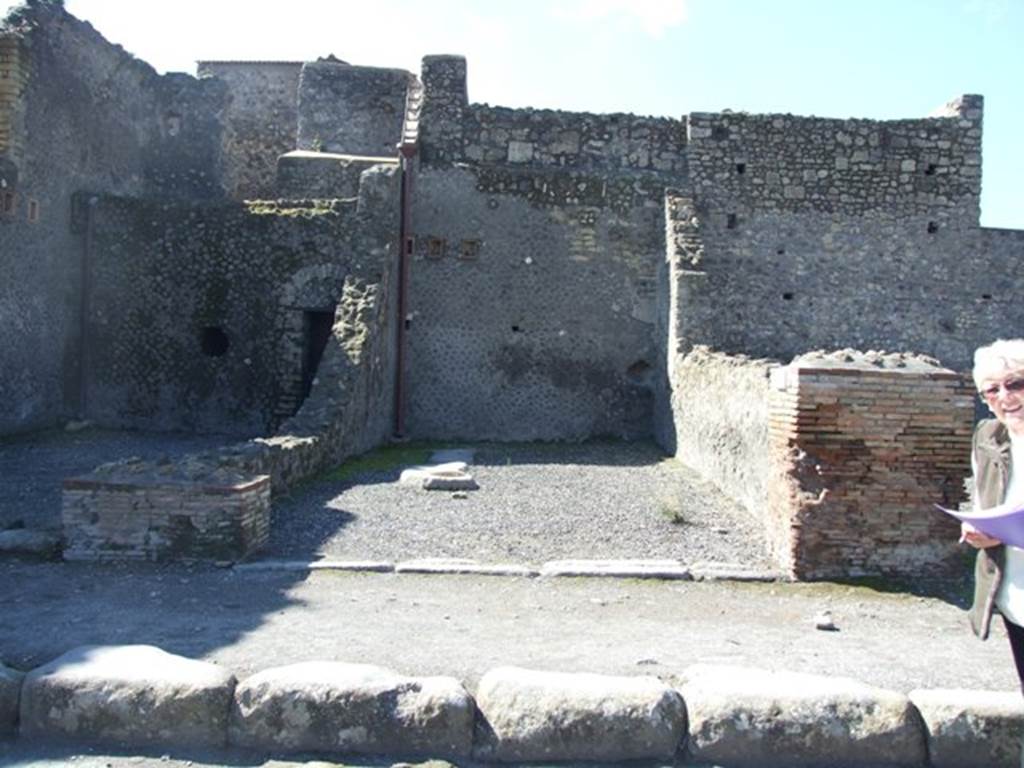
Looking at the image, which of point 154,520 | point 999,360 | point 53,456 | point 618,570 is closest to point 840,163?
point 618,570

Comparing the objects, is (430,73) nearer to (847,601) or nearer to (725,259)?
(725,259)

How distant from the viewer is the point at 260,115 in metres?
23.1

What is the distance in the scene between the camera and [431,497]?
8914 mm

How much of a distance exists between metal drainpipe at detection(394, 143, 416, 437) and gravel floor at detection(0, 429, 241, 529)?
2305mm

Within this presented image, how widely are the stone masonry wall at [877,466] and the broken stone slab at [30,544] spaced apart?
502 cm

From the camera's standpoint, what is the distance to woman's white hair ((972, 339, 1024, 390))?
133 inches

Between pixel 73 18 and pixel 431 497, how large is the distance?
915cm

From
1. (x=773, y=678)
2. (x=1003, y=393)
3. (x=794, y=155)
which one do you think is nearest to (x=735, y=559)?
(x=773, y=678)

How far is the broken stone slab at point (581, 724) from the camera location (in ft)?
12.7

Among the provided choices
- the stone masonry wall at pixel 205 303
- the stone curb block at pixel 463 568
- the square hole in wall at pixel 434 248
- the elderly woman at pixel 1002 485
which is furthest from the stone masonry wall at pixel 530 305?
the elderly woman at pixel 1002 485

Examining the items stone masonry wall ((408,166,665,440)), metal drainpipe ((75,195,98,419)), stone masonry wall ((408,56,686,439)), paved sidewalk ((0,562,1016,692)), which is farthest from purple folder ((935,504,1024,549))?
metal drainpipe ((75,195,98,419))

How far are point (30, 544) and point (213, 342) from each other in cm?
765

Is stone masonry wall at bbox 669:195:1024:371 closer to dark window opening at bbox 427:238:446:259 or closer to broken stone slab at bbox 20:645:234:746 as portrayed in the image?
dark window opening at bbox 427:238:446:259

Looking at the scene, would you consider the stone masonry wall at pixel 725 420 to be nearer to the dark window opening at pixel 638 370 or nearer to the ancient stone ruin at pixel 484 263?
the ancient stone ruin at pixel 484 263
